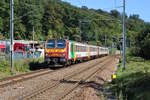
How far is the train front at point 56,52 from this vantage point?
32312 millimetres

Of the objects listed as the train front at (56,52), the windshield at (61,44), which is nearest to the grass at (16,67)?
the train front at (56,52)

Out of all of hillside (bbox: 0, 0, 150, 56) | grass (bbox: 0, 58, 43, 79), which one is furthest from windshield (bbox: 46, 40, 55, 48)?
hillside (bbox: 0, 0, 150, 56)

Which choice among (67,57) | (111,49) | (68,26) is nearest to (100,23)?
(111,49)

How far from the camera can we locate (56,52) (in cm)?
3250

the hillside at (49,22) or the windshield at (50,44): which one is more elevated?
the hillside at (49,22)

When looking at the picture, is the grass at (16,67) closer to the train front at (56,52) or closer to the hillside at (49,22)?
the train front at (56,52)

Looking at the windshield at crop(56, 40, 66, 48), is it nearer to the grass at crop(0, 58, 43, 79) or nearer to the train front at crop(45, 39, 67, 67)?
the train front at crop(45, 39, 67, 67)

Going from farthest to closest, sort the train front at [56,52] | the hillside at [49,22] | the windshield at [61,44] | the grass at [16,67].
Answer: the hillside at [49,22] → the windshield at [61,44] → the train front at [56,52] → the grass at [16,67]

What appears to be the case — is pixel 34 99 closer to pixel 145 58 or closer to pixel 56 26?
pixel 145 58

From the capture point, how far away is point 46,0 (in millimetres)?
122062

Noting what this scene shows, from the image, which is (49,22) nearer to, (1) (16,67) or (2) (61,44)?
(2) (61,44)

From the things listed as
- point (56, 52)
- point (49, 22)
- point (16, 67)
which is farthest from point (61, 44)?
point (49, 22)

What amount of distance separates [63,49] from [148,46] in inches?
807

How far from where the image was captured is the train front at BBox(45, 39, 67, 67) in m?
32.3
